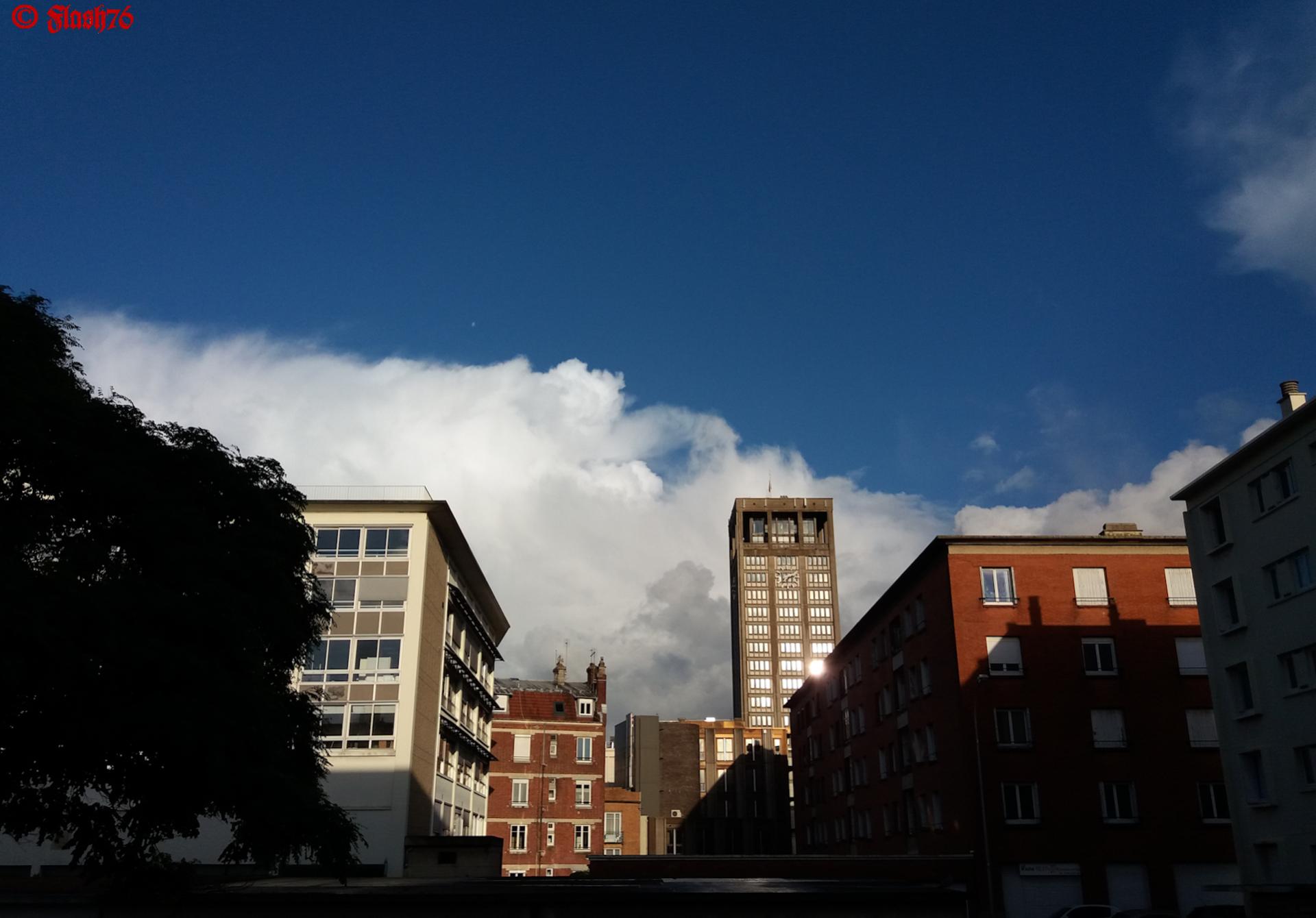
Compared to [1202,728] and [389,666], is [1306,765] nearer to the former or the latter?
[1202,728]

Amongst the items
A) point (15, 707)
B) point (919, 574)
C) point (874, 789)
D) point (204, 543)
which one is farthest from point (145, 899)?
point (874, 789)

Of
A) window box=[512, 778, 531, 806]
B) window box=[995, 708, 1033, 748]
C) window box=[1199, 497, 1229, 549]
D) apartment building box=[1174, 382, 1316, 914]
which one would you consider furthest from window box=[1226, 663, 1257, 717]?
window box=[512, 778, 531, 806]

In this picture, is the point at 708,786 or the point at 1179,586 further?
the point at 708,786

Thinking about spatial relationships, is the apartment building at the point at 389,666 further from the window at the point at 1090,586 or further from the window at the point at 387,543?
the window at the point at 1090,586

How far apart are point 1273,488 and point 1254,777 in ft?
33.6

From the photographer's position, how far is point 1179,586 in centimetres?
4831

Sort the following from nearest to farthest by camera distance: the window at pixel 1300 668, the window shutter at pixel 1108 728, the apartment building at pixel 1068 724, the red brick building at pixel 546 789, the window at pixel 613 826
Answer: the window at pixel 1300 668 < the apartment building at pixel 1068 724 < the window shutter at pixel 1108 728 < the red brick building at pixel 546 789 < the window at pixel 613 826

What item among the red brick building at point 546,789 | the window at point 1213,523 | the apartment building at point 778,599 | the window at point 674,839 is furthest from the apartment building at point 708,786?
the window at point 1213,523

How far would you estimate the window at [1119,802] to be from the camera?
44344 mm

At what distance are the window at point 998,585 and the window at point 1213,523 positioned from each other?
10202 mm

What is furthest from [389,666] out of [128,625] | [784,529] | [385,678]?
[784,529]

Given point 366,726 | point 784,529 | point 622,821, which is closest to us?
A: point 366,726

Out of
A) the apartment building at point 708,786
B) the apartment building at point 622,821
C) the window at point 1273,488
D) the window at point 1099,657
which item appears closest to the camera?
the window at point 1273,488

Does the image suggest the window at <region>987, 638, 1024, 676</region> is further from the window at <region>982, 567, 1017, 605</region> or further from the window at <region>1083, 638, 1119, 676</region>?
the window at <region>1083, 638, 1119, 676</region>
